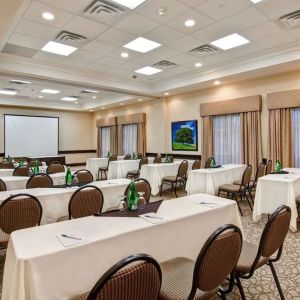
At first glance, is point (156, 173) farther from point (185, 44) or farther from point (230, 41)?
point (230, 41)

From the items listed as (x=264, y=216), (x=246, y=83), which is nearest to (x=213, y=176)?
(x=264, y=216)

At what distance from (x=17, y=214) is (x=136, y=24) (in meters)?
3.48

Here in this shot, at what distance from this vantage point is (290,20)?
14.2ft

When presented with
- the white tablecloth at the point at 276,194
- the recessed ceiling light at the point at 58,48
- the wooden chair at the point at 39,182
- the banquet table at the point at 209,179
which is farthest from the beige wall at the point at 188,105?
the wooden chair at the point at 39,182

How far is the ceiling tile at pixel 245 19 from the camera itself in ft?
13.4

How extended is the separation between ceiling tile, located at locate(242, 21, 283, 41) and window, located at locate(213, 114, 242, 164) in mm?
2841

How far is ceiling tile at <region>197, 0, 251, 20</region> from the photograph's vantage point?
376cm

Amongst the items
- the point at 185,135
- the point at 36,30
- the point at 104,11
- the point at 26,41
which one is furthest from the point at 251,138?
the point at 26,41

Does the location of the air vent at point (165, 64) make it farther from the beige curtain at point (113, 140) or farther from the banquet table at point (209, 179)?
the beige curtain at point (113, 140)

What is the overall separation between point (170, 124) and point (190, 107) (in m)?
1.07

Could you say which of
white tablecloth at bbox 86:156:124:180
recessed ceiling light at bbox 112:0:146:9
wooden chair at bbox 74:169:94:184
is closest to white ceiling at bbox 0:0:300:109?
recessed ceiling light at bbox 112:0:146:9

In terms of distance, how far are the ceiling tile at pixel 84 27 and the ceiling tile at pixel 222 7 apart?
1.73m

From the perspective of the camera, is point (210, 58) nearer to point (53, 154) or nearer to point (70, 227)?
point (70, 227)

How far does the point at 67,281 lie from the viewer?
1651mm
